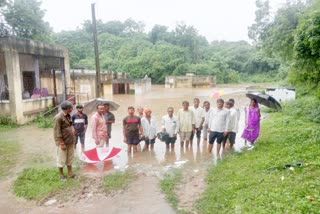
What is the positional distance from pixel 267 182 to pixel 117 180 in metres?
3.02

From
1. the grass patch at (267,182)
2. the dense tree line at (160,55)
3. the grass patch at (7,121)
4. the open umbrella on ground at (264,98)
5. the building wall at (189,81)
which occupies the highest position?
the dense tree line at (160,55)

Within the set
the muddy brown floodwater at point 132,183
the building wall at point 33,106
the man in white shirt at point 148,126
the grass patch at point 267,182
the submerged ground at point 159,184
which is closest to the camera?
the grass patch at point 267,182

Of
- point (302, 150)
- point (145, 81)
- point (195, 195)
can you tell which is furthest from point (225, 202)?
point (145, 81)

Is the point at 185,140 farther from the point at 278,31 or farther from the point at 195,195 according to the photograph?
the point at 278,31

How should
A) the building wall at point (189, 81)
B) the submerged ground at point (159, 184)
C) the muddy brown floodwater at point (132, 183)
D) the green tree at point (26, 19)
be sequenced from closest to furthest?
1. the submerged ground at point (159, 184)
2. the muddy brown floodwater at point (132, 183)
3. the green tree at point (26, 19)
4. the building wall at point (189, 81)

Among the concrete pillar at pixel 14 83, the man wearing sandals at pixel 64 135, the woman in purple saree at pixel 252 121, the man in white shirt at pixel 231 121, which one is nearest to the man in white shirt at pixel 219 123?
the man in white shirt at pixel 231 121

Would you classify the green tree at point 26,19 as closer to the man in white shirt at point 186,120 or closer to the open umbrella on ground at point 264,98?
the man in white shirt at point 186,120

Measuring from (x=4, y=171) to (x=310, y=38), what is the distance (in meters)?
8.27

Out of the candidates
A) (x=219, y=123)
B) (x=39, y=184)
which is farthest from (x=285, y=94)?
(x=39, y=184)

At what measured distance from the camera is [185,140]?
8242mm

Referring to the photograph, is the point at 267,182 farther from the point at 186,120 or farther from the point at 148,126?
the point at 148,126

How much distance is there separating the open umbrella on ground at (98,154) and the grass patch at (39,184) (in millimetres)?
756

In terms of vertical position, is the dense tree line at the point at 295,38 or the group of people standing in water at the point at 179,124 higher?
the dense tree line at the point at 295,38

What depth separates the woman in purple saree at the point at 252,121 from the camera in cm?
751
